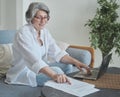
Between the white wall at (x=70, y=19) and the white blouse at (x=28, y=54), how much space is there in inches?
62.9

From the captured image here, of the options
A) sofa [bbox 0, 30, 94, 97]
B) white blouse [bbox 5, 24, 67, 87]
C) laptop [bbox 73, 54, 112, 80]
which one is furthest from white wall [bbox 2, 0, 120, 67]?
laptop [bbox 73, 54, 112, 80]

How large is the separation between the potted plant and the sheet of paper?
192 centimetres

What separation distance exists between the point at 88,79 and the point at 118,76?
0.26m

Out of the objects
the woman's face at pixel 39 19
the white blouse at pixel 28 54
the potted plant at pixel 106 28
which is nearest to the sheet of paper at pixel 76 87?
the white blouse at pixel 28 54

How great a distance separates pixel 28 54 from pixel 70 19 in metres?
2.15

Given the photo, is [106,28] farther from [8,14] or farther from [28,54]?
[28,54]

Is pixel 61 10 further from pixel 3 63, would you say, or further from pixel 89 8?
pixel 3 63

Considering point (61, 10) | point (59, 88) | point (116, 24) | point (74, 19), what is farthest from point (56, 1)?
point (59, 88)

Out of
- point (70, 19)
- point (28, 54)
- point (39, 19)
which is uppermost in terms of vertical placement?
point (39, 19)

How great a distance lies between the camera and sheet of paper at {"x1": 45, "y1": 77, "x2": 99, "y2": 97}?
1348 millimetres

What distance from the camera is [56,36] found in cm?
400

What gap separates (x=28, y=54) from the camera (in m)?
1.82

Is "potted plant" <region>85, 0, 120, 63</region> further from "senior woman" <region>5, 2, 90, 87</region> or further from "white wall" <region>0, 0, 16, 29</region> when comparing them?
"senior woman" <region>5, 2, 90, 87</region>

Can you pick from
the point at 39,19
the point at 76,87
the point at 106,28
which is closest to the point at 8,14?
the point at 106,28
